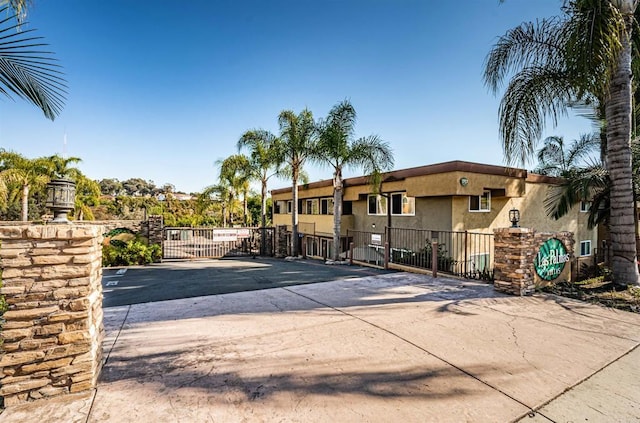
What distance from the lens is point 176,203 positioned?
1809 inches

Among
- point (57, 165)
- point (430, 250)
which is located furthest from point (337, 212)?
point (57, 165)

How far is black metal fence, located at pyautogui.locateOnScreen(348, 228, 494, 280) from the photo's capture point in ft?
37.4

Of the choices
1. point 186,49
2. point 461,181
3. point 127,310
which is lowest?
point 127,310

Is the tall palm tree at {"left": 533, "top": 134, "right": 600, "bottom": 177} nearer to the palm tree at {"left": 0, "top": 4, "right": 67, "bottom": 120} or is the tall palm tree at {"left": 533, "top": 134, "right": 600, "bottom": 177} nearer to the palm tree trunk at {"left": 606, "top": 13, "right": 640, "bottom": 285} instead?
the palm tree trunk at {"left": 606, "top": 13, "right": 640, "bottom": 285}

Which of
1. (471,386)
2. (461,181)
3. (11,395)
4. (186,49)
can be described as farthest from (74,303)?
(186,49)

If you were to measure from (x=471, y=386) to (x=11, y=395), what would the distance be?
4117 millimetres

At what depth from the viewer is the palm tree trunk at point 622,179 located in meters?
6.53

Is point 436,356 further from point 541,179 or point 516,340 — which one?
point 541,179

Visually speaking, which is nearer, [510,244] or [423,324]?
[423,324]

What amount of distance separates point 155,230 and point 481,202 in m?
14.5

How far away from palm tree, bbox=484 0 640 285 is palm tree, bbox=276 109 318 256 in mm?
8394

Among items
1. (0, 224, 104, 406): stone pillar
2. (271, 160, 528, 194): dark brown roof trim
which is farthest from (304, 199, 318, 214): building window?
(0, 224, 104, 406): stone pillar

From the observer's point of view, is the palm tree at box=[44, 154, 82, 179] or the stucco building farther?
the palm tree at box=[44, 154, 82, 179]

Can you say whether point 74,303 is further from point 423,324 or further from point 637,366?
point 637,366
